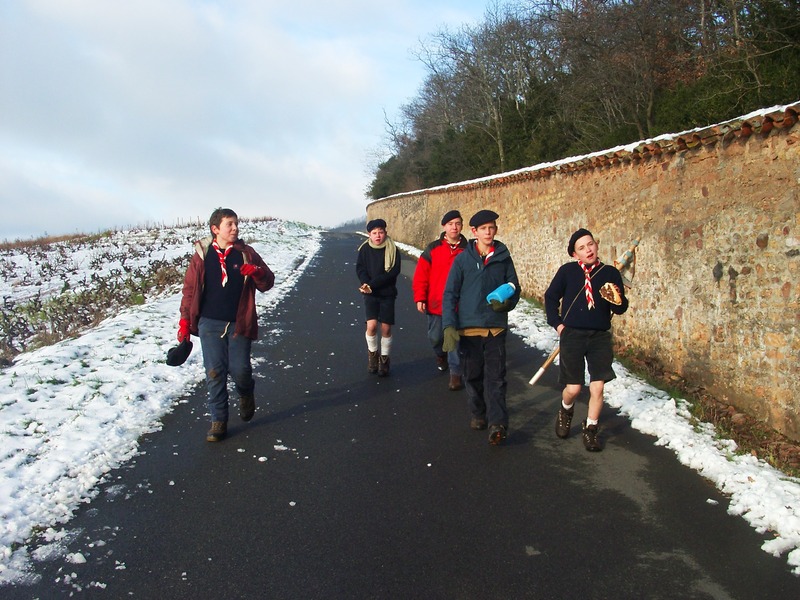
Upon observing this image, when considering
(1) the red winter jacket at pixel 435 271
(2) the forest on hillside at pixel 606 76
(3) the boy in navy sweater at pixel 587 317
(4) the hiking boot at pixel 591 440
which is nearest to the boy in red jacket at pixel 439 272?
(1) the red winter jacket at pixel 435 271

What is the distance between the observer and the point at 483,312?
5.14m

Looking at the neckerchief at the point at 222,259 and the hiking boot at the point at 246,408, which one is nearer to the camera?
the neckerchief at the point at 222,259

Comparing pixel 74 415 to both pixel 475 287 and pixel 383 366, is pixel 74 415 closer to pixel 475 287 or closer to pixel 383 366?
pixel 383 366

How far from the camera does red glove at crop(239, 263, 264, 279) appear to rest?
17.3 feet

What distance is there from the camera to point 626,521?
12.4ft

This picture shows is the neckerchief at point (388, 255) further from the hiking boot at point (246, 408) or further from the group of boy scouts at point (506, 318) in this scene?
the hiking boot at point (246, 408)

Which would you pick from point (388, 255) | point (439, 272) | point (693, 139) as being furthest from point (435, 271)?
point (693, 139)

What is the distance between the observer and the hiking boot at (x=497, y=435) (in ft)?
16.4

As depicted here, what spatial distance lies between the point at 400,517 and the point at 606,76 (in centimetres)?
1761

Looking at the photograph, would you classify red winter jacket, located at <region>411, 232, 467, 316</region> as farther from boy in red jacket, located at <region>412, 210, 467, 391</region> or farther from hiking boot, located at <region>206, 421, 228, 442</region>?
hiking boot, located at <region>206, 421, 228, 442</region>

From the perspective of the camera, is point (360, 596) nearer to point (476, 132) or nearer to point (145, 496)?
point (145, 496)

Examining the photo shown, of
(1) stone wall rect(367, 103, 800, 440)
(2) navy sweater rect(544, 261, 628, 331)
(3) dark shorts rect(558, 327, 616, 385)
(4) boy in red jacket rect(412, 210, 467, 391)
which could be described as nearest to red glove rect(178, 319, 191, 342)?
(4) boy in red jacket rect(412, 210, 467, 391)

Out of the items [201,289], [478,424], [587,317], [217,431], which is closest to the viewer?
[587,317]

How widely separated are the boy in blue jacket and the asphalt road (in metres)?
0.43
